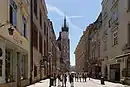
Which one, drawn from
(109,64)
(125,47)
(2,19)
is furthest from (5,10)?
(109,64)

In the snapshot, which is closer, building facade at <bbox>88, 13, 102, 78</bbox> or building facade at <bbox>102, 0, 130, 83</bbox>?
building facade at <bbox>102, 0, 130, 83</bbox>

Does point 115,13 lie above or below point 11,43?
above

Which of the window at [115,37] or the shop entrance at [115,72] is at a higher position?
the window at [115,37]

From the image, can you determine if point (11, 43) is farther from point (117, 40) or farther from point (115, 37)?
point (115, 37)

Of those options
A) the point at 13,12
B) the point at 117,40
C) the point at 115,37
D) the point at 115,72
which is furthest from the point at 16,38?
the point at 115,72

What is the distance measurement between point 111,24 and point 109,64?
7424mm

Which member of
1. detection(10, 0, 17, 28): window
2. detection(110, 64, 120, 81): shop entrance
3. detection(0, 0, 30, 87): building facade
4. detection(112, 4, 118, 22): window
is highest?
detection(112, 4, 118, 22): window

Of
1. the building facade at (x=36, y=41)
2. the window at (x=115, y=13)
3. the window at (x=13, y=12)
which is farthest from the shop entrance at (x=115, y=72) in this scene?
the window at (x=13, y=12)

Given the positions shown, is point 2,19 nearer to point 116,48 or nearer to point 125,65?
point 125,65

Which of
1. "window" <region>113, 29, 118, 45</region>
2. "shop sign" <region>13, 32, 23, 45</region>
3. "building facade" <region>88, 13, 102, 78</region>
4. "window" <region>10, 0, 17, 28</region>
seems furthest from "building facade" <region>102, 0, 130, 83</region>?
"window" <region>10, 0, 17, 28</region>

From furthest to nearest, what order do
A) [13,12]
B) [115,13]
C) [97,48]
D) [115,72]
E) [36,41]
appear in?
[97,48] < [36,41] < [115,72] < [115,13] < [13,12]

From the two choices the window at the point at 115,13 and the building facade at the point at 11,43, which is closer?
the building facade at the point at 11,43

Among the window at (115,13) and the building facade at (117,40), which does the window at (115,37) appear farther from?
the window at (115,13)

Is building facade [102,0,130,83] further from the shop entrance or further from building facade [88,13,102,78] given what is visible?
building facade [88,13,102,78]
